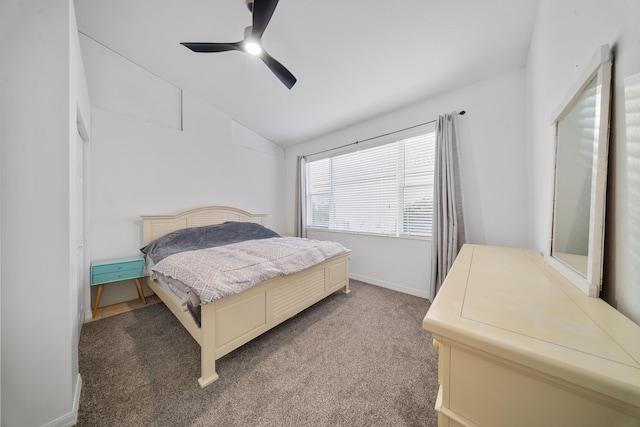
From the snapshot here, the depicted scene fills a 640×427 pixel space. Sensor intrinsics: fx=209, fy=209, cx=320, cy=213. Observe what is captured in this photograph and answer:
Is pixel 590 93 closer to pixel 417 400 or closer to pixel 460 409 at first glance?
pixel 460 409

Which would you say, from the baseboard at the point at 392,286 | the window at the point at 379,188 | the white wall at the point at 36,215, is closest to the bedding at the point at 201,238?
the white wall at the point at 36,215

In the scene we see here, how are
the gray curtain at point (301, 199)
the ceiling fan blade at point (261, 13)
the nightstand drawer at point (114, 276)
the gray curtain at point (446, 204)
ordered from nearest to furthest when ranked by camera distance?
the ceiling fan blade at point (261, 13) < the nightstand drawer at point (114, 276) < the gray curtain at point (446, 204) < the gray curtain at point (301, 199)

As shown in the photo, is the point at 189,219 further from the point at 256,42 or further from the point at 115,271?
the point at 256,42

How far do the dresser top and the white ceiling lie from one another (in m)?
1.94

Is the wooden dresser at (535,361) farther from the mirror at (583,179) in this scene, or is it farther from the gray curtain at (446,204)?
the gray curtain at (446,204)

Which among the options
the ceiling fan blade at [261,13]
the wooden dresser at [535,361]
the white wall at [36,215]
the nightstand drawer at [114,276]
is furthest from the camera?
the nightstand drawer at [114,276]

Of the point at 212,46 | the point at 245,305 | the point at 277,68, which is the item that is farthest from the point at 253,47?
the point at 245,305

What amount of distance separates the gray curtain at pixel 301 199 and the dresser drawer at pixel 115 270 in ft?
7.48

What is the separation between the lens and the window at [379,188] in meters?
2.65

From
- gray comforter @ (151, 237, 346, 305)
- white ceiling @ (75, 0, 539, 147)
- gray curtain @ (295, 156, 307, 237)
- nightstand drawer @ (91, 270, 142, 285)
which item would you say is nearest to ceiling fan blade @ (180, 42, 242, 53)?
white ceiling @ (75, 0, 539, 147)

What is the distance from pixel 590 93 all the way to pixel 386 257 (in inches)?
94.3

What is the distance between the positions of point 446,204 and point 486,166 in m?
0.54

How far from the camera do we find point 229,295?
4.68 ft

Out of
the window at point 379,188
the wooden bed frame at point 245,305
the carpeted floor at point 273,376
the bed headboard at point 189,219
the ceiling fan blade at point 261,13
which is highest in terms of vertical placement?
the ceiling fan blade at point 261,13
